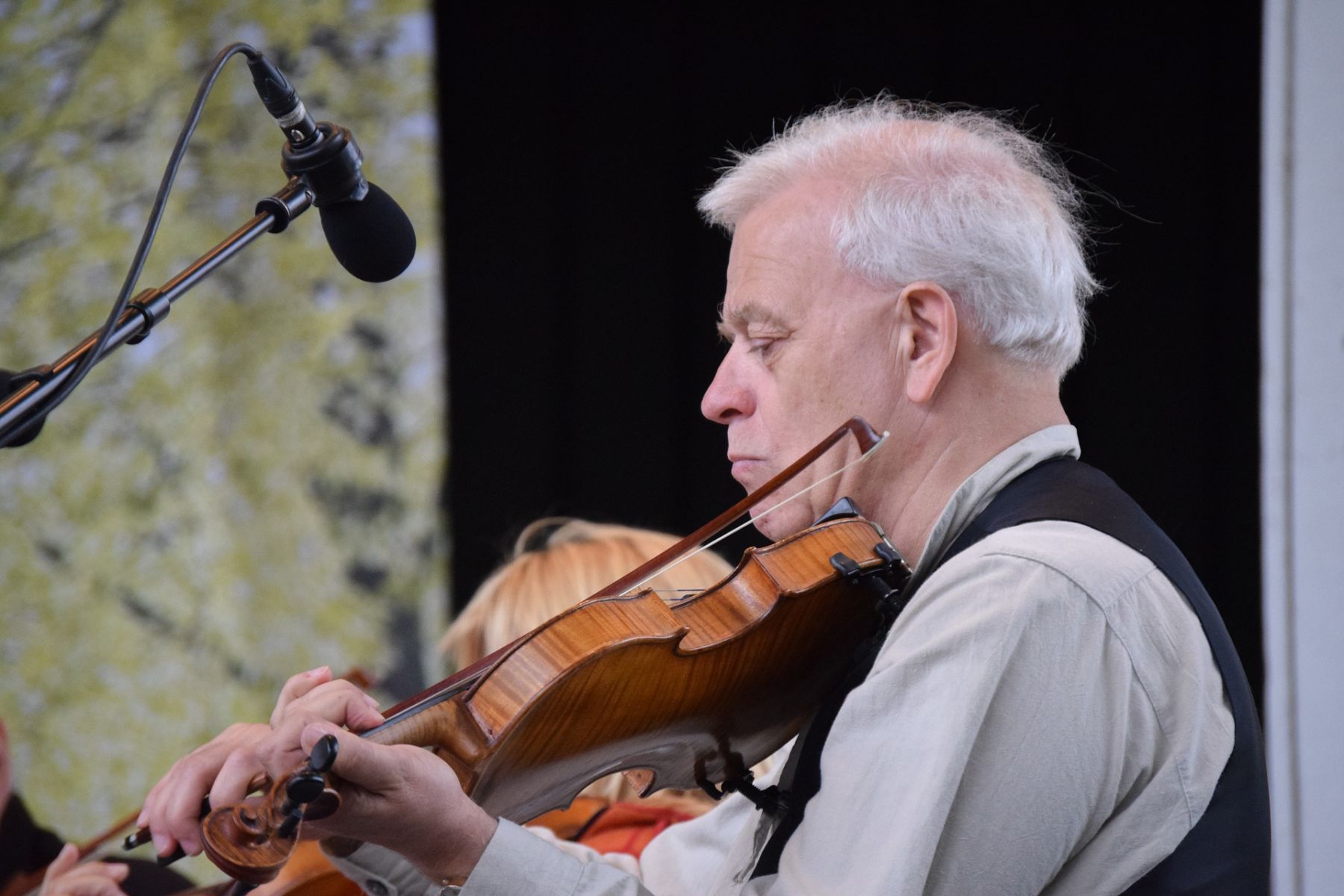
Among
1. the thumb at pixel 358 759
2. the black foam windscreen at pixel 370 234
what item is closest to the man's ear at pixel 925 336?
the black foam windscreen at pixel 370 234

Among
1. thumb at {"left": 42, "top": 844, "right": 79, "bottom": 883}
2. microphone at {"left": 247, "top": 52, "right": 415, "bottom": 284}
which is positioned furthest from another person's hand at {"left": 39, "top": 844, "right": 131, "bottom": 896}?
microphone at {"left": 247, "top": 52, "right": 415, "bottom": 284}

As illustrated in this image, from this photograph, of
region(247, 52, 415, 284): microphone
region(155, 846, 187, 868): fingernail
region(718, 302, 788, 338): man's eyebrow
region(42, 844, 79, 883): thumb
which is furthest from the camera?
region(42, 844, 79, 883): thumb

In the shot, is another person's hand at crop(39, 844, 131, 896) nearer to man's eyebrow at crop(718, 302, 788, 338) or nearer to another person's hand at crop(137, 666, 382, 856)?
another person's hand at crop(137, 666, 382, 856)

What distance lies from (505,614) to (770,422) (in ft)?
2.56

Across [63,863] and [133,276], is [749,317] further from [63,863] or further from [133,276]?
[63,863]

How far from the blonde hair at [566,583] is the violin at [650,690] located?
0.58 m

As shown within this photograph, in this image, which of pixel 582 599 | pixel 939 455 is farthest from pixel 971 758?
pixel 582 599

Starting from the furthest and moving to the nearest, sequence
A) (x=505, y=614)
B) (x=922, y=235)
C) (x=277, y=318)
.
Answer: (x=277, y=318) < (x=505, y=614) < (x=922, y=235)

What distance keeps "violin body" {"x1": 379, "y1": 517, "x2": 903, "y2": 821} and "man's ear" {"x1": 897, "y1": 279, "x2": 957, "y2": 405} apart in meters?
0.15

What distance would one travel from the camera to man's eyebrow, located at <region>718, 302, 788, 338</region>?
1.33m

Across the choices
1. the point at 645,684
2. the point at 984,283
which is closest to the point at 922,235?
the point at 984,283

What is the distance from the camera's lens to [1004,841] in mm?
975

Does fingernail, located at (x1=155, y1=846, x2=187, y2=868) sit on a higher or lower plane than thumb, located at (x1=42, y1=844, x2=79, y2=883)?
higher

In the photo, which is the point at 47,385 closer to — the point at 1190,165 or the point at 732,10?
the point at 732,10
